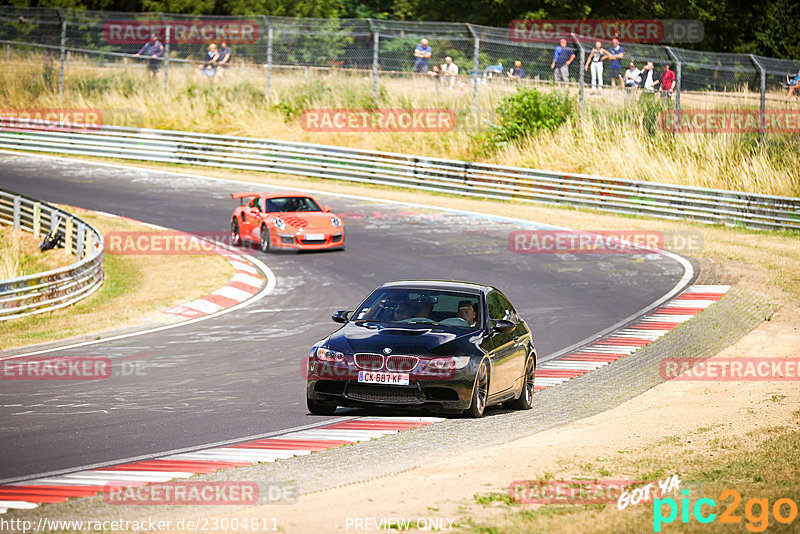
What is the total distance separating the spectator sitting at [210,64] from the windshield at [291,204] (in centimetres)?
1484

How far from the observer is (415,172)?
111 feet

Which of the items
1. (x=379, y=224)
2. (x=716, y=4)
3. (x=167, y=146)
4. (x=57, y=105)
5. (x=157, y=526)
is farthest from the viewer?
(x=716, y=4)

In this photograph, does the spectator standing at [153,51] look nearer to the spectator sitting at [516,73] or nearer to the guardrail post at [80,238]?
the spectator sitting at [516,73]

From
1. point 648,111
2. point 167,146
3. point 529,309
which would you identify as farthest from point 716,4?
point 529,309

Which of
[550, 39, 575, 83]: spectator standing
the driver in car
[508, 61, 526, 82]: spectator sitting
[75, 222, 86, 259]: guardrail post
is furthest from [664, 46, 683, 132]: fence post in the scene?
the driver in car

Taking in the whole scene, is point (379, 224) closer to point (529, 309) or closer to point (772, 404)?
point (529, 309)

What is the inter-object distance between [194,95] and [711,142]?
18.6 metres

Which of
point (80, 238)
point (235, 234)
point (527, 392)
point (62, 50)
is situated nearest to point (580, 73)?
point (235, 234)

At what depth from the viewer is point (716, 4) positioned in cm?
5800

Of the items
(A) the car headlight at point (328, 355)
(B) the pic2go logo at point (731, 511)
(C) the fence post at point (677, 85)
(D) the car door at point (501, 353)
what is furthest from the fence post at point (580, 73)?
(B) the pic2go logo at point (731, 511)

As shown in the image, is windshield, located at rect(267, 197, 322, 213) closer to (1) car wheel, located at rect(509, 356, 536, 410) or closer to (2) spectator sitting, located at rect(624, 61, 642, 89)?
(2) spectator sitting, located at rect(624, 61, 642, 89)

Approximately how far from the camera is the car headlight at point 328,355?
10.5m

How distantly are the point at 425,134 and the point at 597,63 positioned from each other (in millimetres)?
6708

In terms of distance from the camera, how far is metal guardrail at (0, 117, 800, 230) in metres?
28.8
